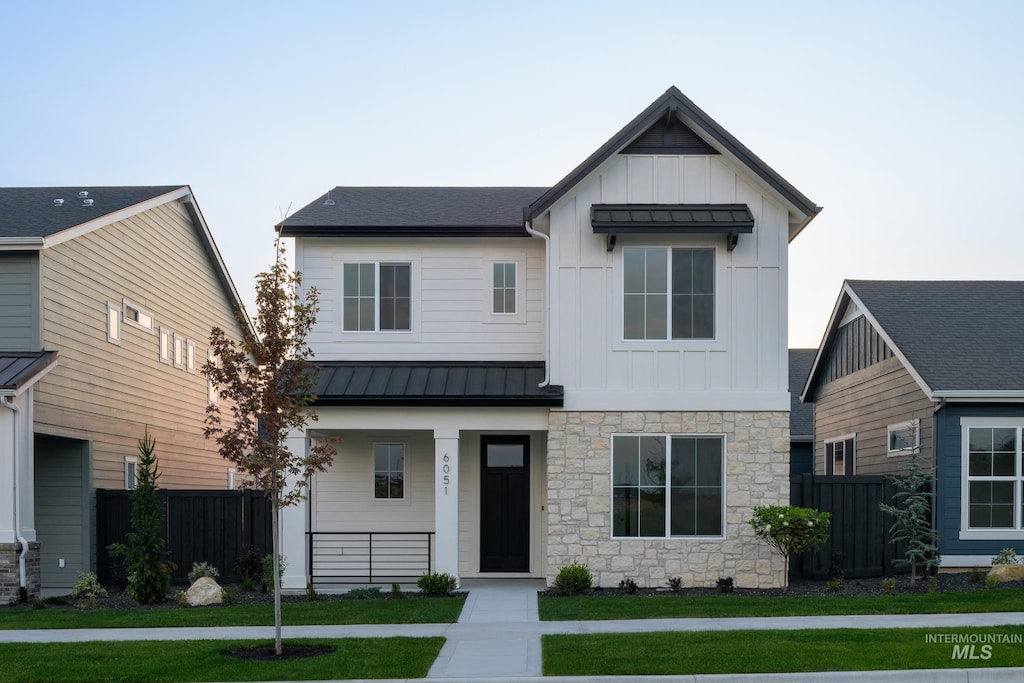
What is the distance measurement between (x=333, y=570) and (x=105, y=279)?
260 inches

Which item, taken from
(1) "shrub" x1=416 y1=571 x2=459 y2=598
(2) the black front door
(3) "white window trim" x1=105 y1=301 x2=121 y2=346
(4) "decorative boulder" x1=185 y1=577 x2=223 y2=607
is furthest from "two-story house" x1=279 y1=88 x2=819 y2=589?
(3) "white window trim" x1=105 y1=301 x2=121 y2=346

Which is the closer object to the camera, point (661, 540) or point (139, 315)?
point (661, 540)

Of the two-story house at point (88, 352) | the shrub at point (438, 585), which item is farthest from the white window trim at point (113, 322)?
the shrub at point (438, 585)

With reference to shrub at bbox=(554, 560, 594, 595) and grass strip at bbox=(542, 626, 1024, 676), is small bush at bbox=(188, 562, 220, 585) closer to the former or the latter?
shrub at bbox=(554, 560, 594, 595)

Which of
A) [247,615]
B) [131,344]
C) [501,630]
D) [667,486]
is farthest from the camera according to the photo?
[131,344]

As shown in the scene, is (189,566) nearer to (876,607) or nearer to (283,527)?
(283,527)

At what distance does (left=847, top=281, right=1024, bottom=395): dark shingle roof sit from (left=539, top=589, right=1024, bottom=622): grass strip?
4.30 metres

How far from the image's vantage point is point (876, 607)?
1374 cm

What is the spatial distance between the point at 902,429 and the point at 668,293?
19.8ft

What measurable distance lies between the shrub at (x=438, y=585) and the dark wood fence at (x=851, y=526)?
5503 mm

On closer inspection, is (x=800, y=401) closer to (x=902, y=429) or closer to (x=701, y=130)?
(x=902, y=429)

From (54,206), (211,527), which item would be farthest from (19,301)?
(211,527)

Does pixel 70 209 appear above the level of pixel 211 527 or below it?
above

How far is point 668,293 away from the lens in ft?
54.2
